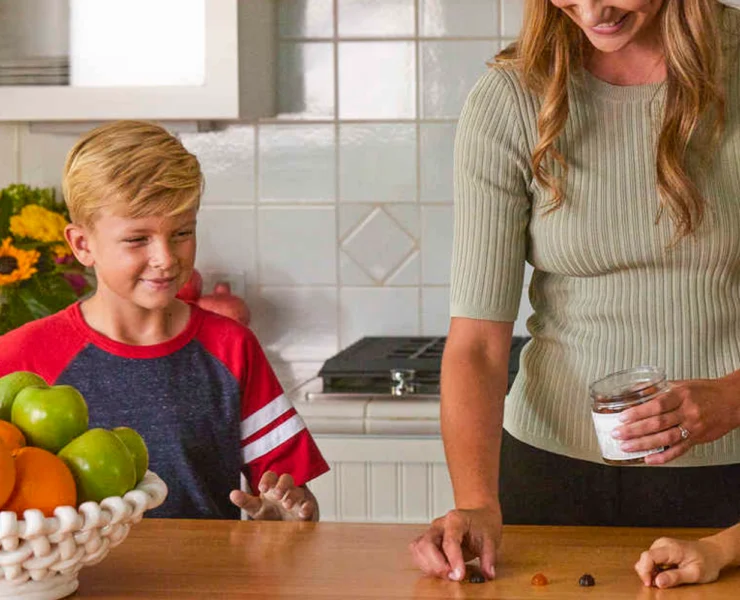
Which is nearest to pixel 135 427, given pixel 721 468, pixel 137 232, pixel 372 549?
pixel 137 232

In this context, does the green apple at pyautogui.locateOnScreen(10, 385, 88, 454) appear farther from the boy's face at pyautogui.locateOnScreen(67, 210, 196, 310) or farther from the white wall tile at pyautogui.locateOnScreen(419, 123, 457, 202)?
the white wall tile at pyautogui.locateOnScreen(419, 123, 457, 202)

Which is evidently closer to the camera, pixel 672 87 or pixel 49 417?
pixel 49 417

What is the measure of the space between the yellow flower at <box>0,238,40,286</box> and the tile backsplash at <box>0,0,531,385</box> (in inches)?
13.0

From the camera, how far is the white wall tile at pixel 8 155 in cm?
307

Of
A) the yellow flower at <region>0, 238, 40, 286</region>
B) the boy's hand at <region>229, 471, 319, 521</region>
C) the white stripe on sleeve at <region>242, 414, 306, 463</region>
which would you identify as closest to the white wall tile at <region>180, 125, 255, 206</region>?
the yellow flower at <region>0, 238, 40, 286</region>

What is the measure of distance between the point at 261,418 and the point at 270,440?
0.11 feet

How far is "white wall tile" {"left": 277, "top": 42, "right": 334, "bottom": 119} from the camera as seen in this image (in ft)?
9.75

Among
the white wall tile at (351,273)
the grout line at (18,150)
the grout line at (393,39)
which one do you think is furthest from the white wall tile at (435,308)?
the grout line at (18,150)

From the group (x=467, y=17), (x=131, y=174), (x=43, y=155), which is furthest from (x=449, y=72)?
(x=131, y=174)

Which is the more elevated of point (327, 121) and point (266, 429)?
point (327, 121)

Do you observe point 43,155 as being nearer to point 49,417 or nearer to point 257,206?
point 257,206

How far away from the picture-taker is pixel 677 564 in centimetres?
127

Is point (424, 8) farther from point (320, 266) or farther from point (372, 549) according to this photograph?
point (372, 549)

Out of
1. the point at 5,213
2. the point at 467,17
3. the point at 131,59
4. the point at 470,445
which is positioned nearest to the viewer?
the point at 470,445
